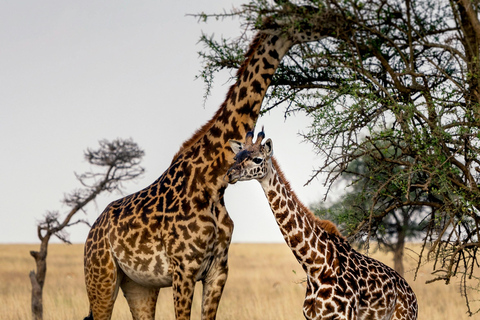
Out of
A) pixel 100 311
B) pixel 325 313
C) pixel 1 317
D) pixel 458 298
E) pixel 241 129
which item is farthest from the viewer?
pixel 458 298

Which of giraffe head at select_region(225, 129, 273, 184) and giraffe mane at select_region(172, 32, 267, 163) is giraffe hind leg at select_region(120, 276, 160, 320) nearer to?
giraffe mane at select_region(172, 32, 267, 163)

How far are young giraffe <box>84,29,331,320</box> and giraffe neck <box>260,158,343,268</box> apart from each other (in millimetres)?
752

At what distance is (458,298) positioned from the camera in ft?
57.9

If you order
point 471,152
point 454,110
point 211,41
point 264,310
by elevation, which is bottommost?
point 264,310

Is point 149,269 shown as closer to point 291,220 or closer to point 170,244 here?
point 170,244

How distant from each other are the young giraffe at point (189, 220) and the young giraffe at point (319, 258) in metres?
0.78

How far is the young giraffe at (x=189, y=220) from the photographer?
728cm

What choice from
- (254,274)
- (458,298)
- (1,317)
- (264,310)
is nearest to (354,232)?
(264,310)

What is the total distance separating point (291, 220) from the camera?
6.98 metres

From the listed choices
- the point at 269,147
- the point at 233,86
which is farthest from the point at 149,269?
the point at 233,86

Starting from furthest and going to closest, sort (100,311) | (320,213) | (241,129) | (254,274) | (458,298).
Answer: (254,274)
(458,298)
(320,213)
(100,311)
(241,129)

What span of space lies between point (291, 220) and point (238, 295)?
11.8m

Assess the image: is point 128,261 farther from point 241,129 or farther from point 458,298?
point 458,298

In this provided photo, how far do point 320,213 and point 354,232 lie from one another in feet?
2.24
